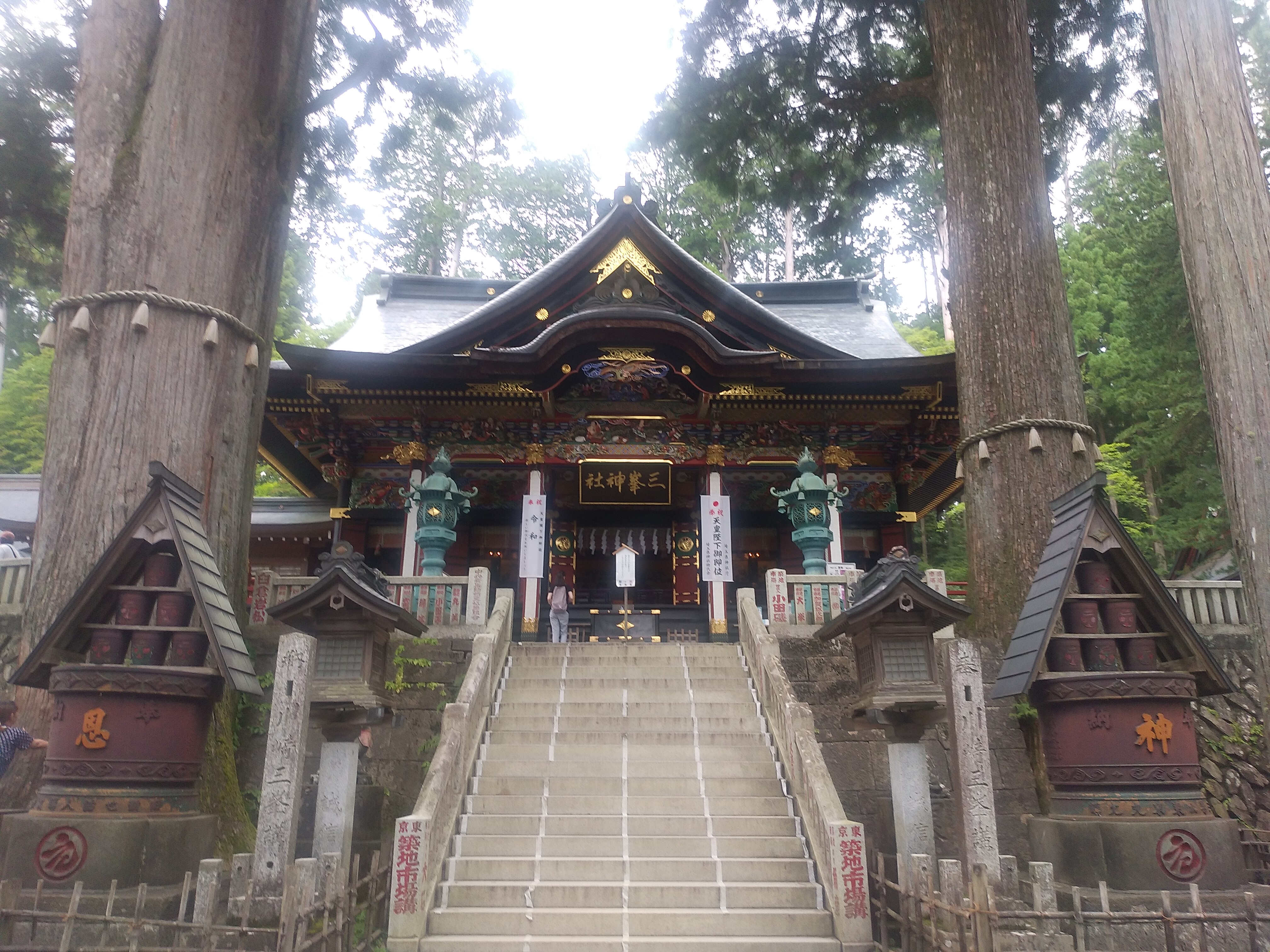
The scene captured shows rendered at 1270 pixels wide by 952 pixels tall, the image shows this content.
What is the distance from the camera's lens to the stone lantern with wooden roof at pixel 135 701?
4.57 metres

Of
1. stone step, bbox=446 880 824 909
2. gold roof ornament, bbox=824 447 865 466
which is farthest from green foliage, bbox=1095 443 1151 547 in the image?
stone step, bbox=446 880 824 909

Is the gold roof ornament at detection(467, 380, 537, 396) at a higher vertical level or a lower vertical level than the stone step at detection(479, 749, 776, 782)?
higher

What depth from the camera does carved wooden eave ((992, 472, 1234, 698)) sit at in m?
5.03

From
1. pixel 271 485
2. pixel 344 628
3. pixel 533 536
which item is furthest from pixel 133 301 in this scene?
pixel 271 485

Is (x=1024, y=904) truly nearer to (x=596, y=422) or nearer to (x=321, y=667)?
(x=321, y=667)

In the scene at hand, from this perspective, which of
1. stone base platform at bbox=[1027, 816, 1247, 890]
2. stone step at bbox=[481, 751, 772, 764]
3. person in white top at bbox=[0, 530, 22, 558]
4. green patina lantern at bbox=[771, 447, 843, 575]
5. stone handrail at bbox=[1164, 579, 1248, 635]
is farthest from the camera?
green patina lantern at bbox=[771, 447, 843, 575]

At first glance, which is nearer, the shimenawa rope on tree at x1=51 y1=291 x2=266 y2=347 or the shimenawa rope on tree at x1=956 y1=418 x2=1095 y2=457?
the shimenawa rope on tree at x1=51 y1=291 x2=266 y2=347

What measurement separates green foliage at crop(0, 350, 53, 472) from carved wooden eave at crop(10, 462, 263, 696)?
18188 mm

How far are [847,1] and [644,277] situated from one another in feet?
15.3

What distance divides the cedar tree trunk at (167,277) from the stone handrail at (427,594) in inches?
50.2

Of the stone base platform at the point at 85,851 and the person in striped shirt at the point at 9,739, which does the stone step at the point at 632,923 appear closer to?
the stone base platform at the point at 85,851

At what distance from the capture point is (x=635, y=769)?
6805 millimetres

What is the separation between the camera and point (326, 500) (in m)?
16.1

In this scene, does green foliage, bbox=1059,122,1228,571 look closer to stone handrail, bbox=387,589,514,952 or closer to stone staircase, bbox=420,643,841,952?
stone staircase, bbox=420,643,841,952
